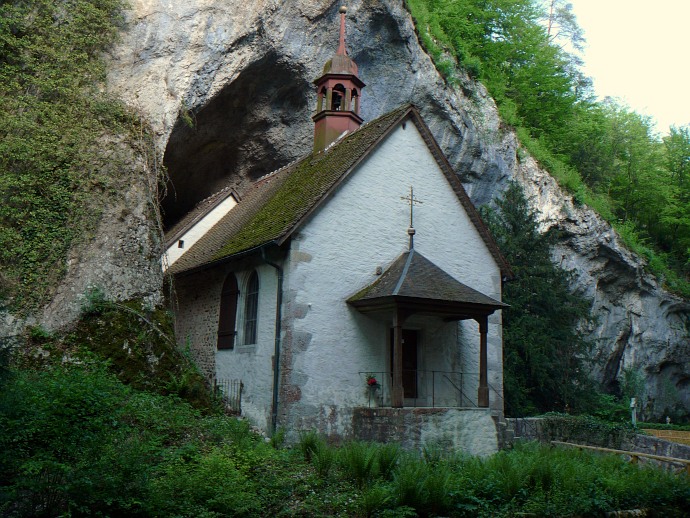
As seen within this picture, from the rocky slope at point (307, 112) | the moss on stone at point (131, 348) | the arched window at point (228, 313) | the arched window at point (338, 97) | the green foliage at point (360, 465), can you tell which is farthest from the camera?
the arched window at point (338, 97)

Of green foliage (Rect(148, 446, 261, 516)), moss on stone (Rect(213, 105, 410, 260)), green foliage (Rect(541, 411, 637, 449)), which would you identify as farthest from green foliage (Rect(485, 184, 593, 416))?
green foliage (Rect(148, 446, 261, 516))

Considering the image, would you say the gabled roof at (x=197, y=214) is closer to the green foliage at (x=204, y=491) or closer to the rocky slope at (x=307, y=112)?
the rocky slope at (x=307, y=112)

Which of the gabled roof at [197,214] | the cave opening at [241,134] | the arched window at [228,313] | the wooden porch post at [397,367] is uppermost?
the cave opening at [241,134]

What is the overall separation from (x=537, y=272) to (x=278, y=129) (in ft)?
32.1

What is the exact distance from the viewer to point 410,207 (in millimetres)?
15008

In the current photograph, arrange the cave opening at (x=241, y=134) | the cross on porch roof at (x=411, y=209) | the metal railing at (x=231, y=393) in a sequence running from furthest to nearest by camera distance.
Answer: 1. the cave opening at (x=241, y=134)
2. the cross on porch roof at (x=411, y=209)
3. the metal railing at (x=231, y=393)

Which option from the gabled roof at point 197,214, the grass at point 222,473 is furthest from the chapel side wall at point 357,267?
the gabled roof at point 197,214

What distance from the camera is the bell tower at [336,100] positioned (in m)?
17.9

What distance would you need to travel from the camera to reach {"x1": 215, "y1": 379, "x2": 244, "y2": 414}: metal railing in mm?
14383

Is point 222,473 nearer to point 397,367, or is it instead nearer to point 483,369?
point 397,367

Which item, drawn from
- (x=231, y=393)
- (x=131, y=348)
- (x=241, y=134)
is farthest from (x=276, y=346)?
(x=241, y=134)

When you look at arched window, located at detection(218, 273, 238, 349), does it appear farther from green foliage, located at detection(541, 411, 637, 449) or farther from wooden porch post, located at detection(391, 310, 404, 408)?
green foliage, located at detection(541, 411, 637, 449)

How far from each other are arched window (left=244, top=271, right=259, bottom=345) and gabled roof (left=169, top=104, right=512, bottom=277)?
2.82 feet

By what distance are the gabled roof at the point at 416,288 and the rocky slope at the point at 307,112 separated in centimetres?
508
